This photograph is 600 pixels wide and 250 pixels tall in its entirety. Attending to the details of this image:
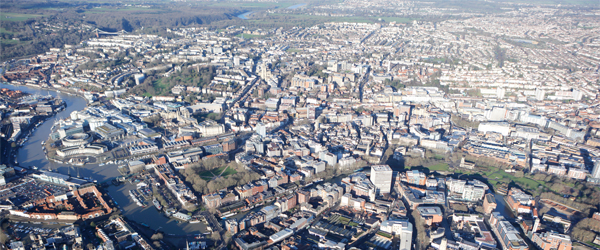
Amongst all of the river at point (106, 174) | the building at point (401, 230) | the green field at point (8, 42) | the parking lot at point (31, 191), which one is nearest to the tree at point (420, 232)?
the building at point (401, 230)

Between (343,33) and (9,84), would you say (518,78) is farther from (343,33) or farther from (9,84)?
(9,84)

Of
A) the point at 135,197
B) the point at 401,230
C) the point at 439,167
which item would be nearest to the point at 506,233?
the point at 401,230

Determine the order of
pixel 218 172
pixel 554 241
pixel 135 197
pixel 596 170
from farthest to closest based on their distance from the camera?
pixel 218 172 → pixel 596 170 → pixel 135 197 → pixel 554 241

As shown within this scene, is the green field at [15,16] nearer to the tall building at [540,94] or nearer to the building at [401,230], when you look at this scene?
the building at [401,230]

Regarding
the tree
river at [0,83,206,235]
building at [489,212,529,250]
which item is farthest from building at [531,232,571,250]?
river at [0,83,206,235]

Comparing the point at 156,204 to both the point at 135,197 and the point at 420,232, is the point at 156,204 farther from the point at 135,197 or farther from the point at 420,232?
the point at 420,232

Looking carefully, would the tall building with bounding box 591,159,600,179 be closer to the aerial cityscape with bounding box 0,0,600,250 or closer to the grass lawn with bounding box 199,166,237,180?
the aerial cityscape with bounding box 0,0,600,250

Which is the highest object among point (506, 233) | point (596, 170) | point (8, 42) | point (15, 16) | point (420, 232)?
point (15, 16)
